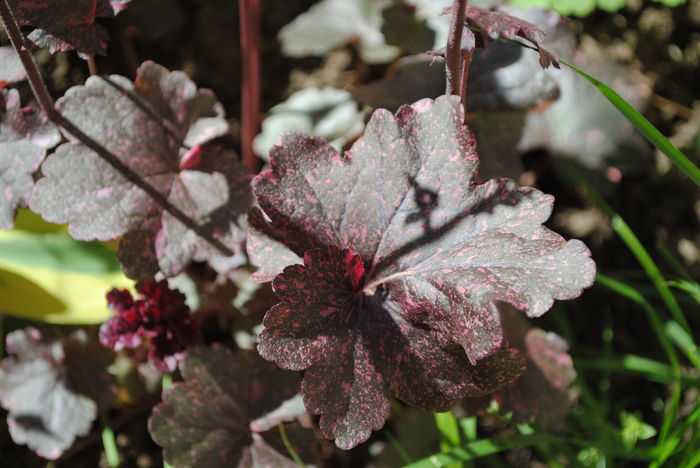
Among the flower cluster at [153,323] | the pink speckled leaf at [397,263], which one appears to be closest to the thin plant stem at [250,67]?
the flower cluster at [153,323]

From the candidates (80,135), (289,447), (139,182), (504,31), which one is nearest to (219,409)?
(289,447)

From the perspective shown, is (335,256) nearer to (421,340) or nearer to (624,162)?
(421,340)

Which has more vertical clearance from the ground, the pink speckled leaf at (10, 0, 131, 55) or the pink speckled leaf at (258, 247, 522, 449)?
the pink speckled leaf at (10, 0, 131, 55)

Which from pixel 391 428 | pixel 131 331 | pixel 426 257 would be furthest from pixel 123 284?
pixel 426 257

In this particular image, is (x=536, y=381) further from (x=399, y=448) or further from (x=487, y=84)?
(x=487, y=84)

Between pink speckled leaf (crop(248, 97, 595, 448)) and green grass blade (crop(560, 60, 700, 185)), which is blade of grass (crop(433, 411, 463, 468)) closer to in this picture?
pink speckled leaf (crop(248, 97, 595, 448))

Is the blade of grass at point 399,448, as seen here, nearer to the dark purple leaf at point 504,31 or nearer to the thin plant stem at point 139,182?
the thin plant stem at point 139,182

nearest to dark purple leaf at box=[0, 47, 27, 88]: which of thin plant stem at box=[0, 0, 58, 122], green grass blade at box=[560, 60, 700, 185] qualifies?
thin plant stem at box=[0, 0, 58, 122]
